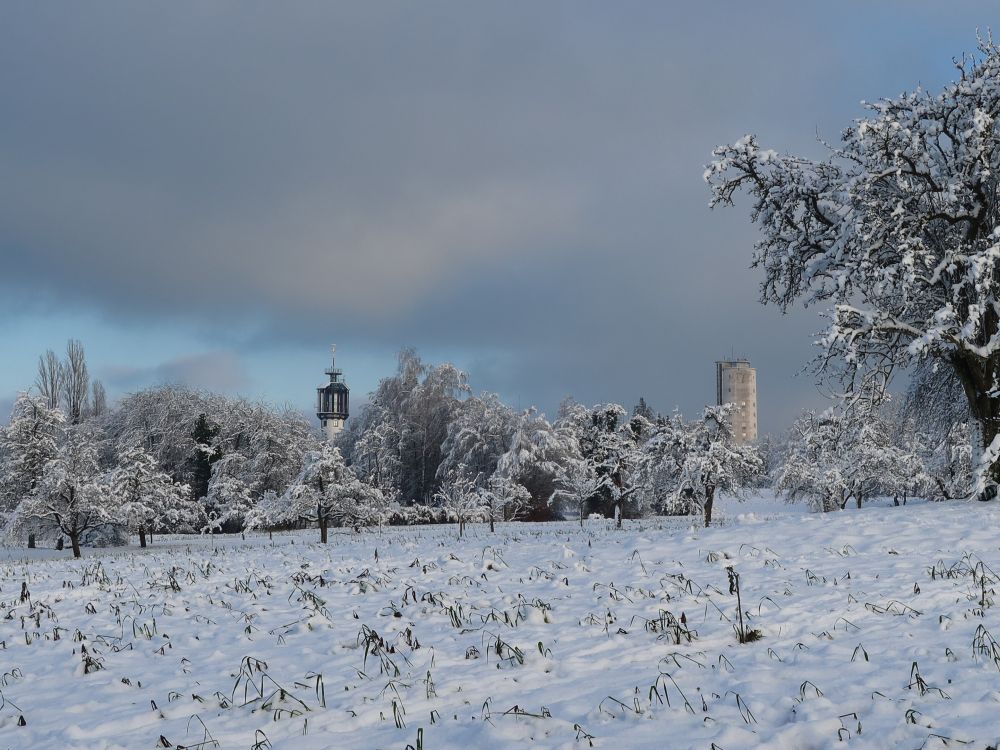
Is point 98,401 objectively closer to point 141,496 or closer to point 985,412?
point 141,496

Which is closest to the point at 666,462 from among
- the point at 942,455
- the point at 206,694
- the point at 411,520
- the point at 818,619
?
the point at 942,455

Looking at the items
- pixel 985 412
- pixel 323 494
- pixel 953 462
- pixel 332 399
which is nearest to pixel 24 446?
pixel 323 494

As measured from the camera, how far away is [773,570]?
8.94m

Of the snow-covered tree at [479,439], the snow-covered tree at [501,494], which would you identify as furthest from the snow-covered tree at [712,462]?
the snow-covered tree at [479,439]

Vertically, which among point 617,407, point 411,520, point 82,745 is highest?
point 617,407

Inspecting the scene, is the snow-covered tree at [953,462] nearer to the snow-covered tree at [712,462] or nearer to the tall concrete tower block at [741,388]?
the snow-covered tree at [712,462]

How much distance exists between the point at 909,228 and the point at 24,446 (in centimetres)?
3827

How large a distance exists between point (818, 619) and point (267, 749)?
484cm

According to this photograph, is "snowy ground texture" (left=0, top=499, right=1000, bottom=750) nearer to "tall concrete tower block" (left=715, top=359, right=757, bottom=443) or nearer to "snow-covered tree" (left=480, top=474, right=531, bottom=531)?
"snow-covered tree" (left=480, top=474, right=531, bottom=531)

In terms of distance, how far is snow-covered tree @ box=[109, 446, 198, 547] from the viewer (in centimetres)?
3466

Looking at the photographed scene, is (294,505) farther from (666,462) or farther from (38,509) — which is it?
(666,462)

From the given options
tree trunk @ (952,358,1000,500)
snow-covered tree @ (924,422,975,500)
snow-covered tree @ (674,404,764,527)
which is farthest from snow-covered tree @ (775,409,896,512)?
tree trunk @ (952,358,1000,500)

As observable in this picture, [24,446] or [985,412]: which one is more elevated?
[985,412]

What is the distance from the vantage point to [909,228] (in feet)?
50.4
